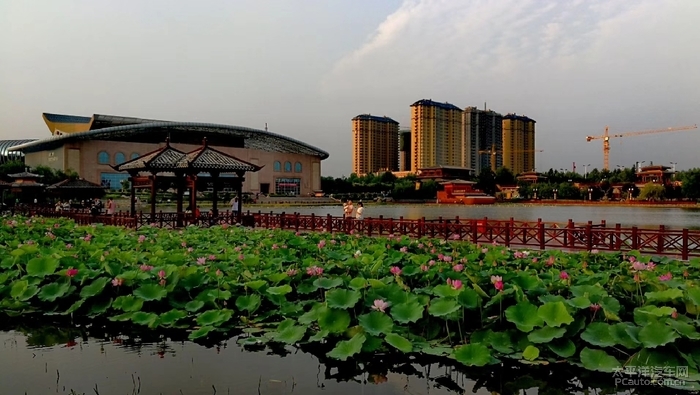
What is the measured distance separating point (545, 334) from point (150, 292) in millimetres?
3186

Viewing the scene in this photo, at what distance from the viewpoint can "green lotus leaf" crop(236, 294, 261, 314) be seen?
473cm

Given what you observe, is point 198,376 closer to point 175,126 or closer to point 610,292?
point 610,292

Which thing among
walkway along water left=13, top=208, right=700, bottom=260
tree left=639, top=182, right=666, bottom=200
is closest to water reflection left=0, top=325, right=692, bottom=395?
walkway along water left=13, top=208, right=700, bottom=260

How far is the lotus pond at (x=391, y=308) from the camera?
11.7 feet

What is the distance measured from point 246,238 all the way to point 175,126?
5688 cm

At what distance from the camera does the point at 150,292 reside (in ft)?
15.6

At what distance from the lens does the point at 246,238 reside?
10.1m

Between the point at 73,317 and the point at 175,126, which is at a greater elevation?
the point at 175,126

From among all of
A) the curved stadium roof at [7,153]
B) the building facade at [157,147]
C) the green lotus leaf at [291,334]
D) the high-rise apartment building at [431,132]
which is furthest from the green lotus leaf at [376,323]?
the high-rise apartment building at [431,132]

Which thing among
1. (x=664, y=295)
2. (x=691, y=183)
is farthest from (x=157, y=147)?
(x=664, y=295)

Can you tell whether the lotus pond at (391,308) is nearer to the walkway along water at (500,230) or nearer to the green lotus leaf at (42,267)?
the green lotus leaf at (42,267)

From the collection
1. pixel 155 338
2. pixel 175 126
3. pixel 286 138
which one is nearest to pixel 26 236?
pixel 155 338

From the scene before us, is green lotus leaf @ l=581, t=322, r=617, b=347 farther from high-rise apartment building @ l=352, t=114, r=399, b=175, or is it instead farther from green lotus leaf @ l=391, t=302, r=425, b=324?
high-rise apartment building @ l=352, t=114, r=399, b=175

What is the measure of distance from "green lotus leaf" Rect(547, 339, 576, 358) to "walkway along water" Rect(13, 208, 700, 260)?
8.65 metres
